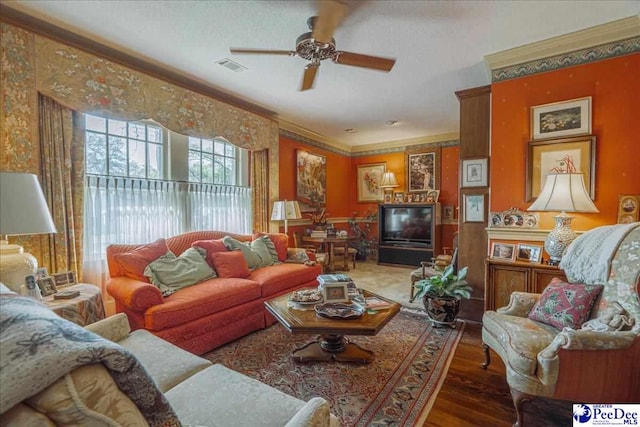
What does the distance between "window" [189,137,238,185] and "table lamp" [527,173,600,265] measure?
11.9ft

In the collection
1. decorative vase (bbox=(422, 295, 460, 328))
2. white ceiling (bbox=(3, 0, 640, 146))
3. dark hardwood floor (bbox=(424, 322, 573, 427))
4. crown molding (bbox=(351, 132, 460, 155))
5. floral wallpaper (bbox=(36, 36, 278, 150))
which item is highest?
white ceiling (bbox=(3, 0, 640, 146))

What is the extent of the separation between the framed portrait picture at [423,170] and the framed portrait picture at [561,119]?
336cm

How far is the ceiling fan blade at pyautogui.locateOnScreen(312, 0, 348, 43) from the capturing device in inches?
82.1

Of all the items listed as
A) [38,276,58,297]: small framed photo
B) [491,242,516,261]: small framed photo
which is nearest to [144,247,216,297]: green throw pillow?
[38,276,58,297]: small framed photo

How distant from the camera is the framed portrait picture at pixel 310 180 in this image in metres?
5.51

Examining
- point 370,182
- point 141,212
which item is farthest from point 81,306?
point 370,182

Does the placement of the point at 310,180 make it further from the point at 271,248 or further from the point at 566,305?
the point at 566,305

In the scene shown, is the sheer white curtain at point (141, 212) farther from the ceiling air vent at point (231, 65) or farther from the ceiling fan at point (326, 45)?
the ceiling fan at point (326, 45)

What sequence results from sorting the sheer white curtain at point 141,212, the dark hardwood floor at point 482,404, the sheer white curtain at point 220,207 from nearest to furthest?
the dark hardwood floor at point 482,404 → the sheer white curtain at point 141,212 → the sheer white curtain at point 220,207

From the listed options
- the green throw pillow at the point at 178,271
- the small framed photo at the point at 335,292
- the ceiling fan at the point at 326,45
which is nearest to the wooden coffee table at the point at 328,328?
the small framed photo at the point at 335,292

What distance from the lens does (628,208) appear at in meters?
2.39

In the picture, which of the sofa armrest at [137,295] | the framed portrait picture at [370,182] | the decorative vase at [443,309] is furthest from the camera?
the framed portrait picture at [370,182]

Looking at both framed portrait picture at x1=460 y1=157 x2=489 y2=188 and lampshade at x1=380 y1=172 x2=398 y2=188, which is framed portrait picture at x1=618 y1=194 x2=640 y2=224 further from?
lampshade at x1=380 y1=172 x2=398 y2=188

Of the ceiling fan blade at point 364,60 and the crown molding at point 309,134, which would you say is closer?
the ceiling fan blade at point 364,60
